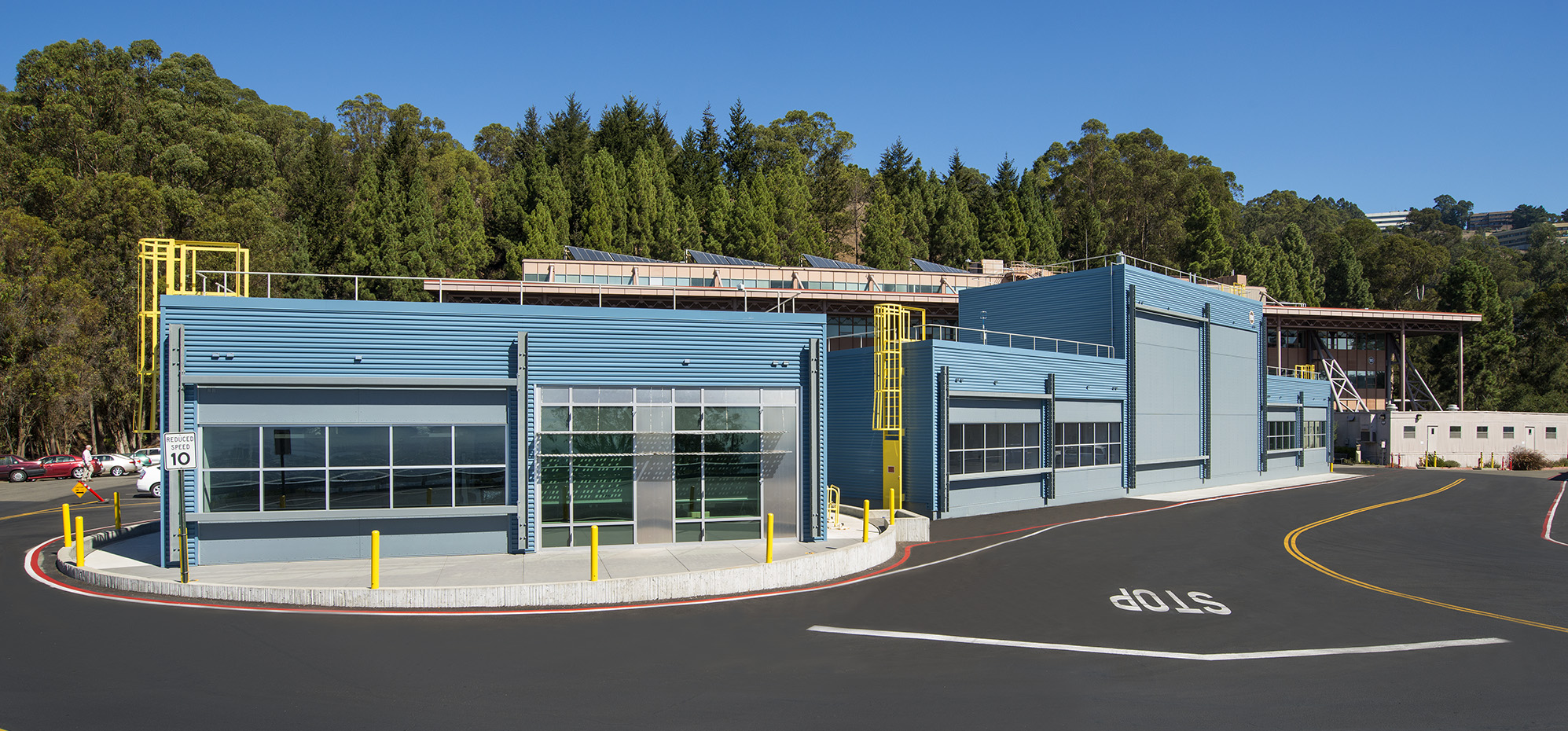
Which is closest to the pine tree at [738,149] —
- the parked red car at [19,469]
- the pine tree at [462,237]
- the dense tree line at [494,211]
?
the dense tree line at [494,211]

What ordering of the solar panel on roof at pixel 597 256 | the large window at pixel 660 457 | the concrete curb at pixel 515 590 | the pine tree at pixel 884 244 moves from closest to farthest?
the concrete curb at pixel 515 590
the large window at pixel 660 457
the solar panel on roof at pixel 597 256
the pine tree at pixel 884 244

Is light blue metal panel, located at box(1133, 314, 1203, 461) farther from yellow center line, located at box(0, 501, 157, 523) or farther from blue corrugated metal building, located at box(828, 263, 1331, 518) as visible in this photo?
yellow center line, located at box(0, 501, 157, 523)

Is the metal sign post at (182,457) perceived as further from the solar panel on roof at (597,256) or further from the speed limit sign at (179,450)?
the solar panel on roof at (597,256)

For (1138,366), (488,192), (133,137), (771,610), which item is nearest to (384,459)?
(771,610)

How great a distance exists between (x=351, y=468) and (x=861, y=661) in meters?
11.2

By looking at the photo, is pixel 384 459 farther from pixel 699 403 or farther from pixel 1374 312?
pixel 1374 312

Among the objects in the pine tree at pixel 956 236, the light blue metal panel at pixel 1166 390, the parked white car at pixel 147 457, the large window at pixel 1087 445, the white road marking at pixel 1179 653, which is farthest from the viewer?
the pine tree at pixel 956 236

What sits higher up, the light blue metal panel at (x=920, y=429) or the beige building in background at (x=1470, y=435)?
the light blue metal panel at (x=920, y=429)

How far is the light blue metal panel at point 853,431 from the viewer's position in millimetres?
28234

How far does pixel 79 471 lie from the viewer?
41.3 metres

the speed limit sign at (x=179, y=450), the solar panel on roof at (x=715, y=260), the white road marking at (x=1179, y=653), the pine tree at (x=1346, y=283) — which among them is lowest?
the white road marking at (x=1179, y=653)

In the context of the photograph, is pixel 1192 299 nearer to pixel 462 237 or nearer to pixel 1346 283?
pixel 462 237

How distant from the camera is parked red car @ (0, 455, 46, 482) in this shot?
132ft

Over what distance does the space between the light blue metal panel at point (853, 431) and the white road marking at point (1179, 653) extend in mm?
14435
